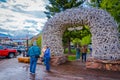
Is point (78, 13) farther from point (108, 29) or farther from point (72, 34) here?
point (72, 34)

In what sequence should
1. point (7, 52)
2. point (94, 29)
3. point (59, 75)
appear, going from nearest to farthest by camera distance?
point (59, 75)
point (94, 29)
point (7, 52)

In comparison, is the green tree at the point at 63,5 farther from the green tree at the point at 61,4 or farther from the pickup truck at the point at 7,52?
the pickup truck at the point at 7,52

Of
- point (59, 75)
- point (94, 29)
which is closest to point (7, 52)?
point (94, 29)

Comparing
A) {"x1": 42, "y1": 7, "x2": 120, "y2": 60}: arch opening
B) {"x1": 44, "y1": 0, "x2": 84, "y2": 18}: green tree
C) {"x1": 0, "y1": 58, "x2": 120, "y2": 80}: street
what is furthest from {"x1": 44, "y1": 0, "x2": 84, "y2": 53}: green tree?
{"x1": 0, "y1": 58, "x2": 120, "y2": 80}: street

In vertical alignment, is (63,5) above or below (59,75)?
above

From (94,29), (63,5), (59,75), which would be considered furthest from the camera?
(63,5)

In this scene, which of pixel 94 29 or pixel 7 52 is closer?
pixel 94 29

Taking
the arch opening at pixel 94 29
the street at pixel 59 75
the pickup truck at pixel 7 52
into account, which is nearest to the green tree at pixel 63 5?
the pickup truck at pixel 7 52

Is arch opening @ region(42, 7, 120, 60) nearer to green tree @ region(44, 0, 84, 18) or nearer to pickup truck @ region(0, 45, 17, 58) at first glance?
pickup truck @ region(0, 45, 17, 58)

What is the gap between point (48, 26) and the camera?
619 inches

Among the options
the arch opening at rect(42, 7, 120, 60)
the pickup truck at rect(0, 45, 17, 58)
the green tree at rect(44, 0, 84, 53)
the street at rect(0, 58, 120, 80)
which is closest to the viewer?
the street at rect(0, 58, 120, 80)

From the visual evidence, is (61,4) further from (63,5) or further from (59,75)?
(59,75)

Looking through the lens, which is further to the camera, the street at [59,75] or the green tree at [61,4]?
the green tree at [61,4]

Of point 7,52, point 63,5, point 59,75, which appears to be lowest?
point 59,75
